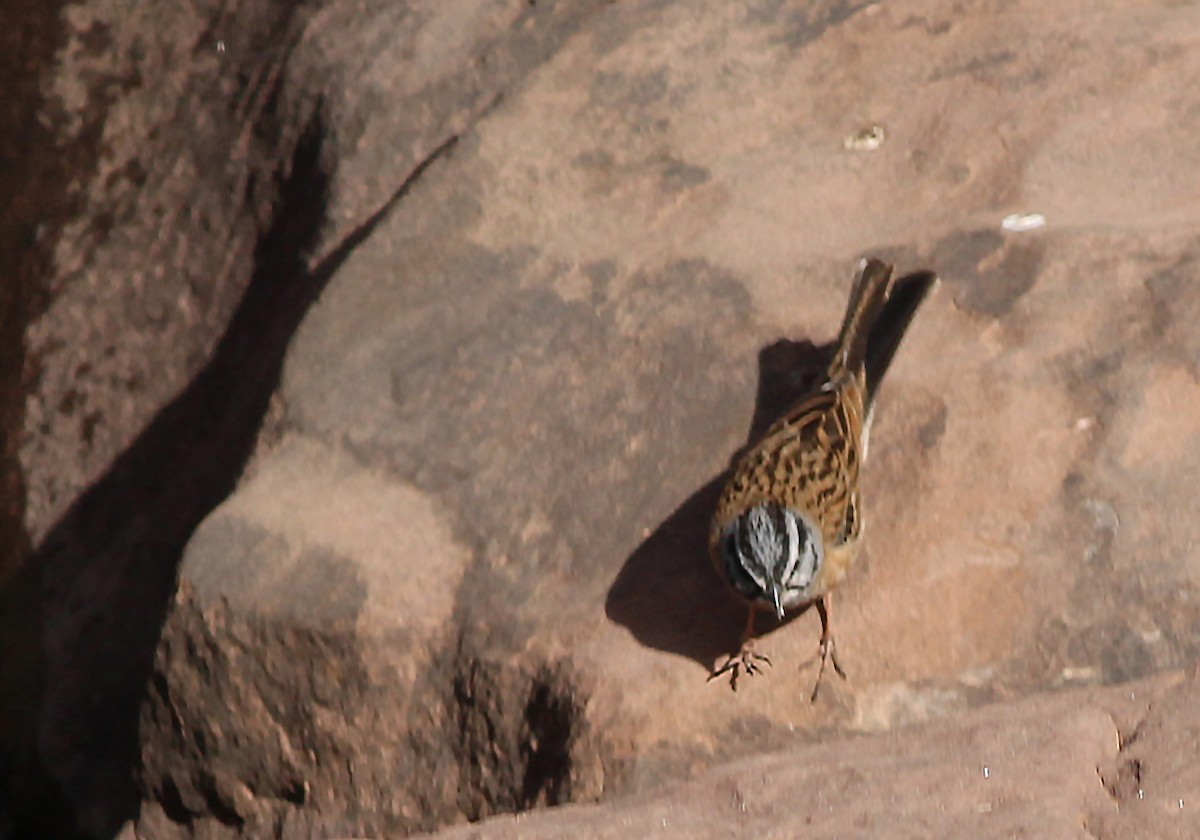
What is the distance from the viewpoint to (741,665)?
15.2ft

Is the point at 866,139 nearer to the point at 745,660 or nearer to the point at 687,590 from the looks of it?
the point at 687,590

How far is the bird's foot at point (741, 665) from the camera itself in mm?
4586

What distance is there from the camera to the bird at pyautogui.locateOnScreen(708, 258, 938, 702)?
456 centimetres

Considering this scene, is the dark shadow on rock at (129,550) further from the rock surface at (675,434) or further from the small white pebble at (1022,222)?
the small white pebble at (1022,222)

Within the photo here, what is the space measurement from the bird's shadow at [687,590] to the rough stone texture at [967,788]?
2.43 feet

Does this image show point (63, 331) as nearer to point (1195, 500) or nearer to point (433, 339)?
point (433, 339)

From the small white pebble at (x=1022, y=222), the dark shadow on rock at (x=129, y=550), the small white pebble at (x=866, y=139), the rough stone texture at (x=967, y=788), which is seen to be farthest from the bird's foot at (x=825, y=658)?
the dark shadow on rock at (x=129, y=550)

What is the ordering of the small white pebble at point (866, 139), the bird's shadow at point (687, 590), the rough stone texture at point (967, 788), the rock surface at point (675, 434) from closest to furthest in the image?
the rough stone texture at point (967, 788) < the rock surface at point (675, 434) < the bird's shadow at point (687, 590) < the small white pebble at point (866, 139)

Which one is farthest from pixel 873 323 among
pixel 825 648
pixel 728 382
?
pixel 825 648

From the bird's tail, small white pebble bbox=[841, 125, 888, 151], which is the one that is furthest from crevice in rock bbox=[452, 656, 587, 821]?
small white pebble bbox=[841, 125, 888, 151]

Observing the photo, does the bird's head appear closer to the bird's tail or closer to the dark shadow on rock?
the bird's tail

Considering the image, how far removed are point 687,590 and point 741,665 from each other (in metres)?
0.39

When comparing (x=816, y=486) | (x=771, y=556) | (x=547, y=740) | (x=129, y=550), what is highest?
(x=771, y=556)

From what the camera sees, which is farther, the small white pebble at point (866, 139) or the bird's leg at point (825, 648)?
the small white pebble at point (866, 139)
